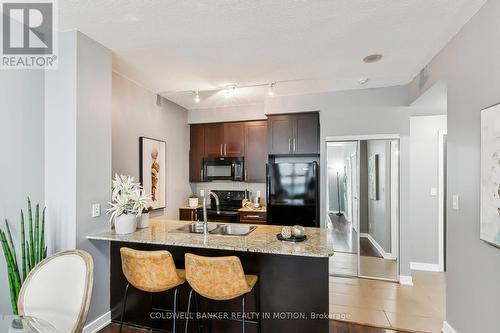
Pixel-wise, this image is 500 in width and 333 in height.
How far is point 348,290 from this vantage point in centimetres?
327

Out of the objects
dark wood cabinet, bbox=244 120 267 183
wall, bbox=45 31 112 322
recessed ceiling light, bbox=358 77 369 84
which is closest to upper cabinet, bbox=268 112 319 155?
dark wood cabinet, bbox=244 120 267 183

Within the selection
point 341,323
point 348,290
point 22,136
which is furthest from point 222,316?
point 22,136

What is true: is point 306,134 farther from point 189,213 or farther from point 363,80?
point 189,213

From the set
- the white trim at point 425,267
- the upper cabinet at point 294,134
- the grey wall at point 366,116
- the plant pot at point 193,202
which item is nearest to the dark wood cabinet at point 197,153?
the plant pot at point 193,202

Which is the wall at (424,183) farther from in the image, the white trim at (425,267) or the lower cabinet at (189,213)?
the lower cabinet at (189,213)

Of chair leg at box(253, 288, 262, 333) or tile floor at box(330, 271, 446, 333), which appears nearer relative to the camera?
chair leg at box(253, 288, 262, 333)

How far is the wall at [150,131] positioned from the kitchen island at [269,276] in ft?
4.33

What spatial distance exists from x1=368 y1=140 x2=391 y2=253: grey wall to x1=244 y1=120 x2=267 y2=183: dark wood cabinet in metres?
1.71

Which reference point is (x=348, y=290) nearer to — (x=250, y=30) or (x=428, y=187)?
(x=428, y=187)

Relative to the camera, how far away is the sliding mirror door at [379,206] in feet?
11.8

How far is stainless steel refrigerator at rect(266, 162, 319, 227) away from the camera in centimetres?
384

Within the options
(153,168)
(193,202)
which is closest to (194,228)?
(153,168)

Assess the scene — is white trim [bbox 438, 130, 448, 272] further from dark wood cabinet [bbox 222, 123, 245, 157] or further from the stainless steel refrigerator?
dark wood cabinet [bbox 222, 123, 245, 157]

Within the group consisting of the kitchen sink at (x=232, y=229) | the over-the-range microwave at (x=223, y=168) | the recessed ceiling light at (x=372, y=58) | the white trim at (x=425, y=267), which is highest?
the recessed ceiling light at (x=372, y=58)
